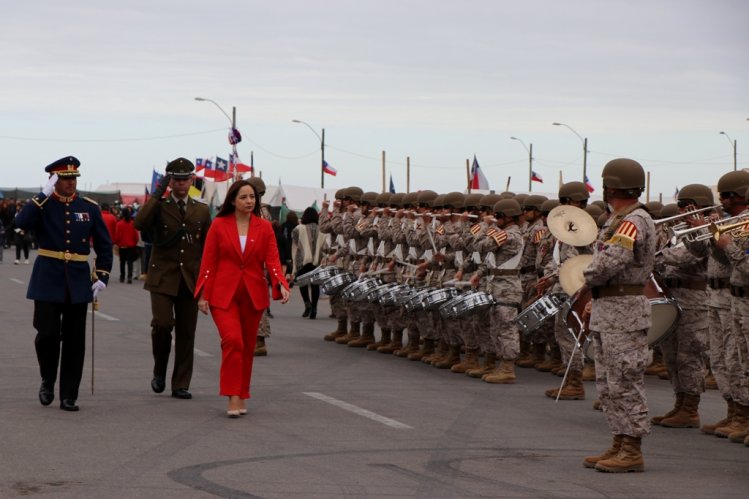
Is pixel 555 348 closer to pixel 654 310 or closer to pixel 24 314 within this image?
pixel 654 310

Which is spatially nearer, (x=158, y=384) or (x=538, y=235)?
(x=158, y=384)

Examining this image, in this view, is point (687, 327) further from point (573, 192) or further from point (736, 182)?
point (573, 192)

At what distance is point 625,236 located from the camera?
9.86m

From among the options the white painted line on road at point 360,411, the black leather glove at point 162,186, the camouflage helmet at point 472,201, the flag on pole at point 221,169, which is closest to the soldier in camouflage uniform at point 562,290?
the camouflage helmet at point 472,201

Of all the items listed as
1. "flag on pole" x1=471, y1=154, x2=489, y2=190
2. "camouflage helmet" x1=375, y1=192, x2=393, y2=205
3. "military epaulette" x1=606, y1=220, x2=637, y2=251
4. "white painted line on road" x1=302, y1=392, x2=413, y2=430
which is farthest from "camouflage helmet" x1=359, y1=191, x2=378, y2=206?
"flag on pole" x1=471, y1=154, x2=489, y2=190

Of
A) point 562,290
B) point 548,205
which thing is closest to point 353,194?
point 548,205

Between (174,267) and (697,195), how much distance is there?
5157 mm

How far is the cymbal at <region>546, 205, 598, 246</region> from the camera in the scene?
36.2 ft

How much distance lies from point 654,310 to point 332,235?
1045cm

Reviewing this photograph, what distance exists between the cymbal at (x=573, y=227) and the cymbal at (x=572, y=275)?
0.55 feet

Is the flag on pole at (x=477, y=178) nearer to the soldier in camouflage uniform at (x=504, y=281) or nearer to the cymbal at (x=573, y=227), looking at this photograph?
the soldier in camouflage uniform at (x=504, y=281)

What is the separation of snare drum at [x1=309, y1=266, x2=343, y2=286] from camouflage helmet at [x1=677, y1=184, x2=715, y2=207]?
8.55m

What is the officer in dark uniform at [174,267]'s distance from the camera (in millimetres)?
13469

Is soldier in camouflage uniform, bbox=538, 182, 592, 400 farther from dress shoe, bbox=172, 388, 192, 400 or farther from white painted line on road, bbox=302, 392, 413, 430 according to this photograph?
dress shoe, bbox=172, 388, 192, 400
